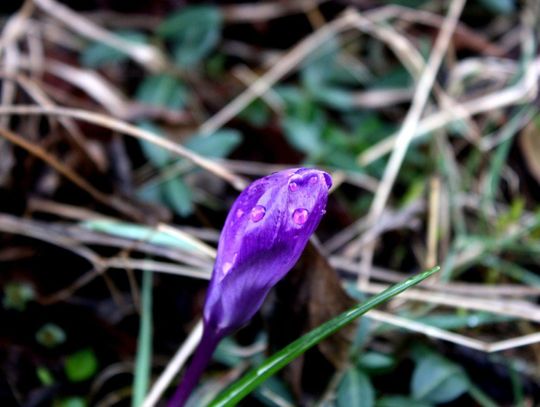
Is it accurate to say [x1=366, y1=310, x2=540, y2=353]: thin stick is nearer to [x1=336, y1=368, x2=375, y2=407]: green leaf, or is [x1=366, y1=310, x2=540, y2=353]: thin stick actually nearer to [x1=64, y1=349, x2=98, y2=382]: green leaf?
Result: [x1=336, y1=368, x2=375, y2=407]: green leaf

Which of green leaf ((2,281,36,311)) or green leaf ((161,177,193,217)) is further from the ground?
green leaf ((161,177,193,217))

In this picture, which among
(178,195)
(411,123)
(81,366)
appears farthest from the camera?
(411,123)

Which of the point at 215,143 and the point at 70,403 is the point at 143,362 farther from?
the point at 215,143

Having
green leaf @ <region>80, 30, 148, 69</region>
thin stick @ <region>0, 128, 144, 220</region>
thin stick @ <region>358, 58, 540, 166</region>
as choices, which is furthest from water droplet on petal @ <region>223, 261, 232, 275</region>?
green leaf @ <region>80, 30, 148, 69</region>

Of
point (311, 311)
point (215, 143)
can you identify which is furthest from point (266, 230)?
point (215, 143)

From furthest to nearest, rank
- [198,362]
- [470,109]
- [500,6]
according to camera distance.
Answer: [500,6] < [470,109] < [198,362]

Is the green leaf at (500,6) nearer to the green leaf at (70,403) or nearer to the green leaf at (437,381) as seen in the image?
the green leaf at (437,381)

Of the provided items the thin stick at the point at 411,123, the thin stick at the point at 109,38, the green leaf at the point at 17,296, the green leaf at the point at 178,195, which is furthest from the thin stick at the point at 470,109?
the green leaf at the point at 17,296
